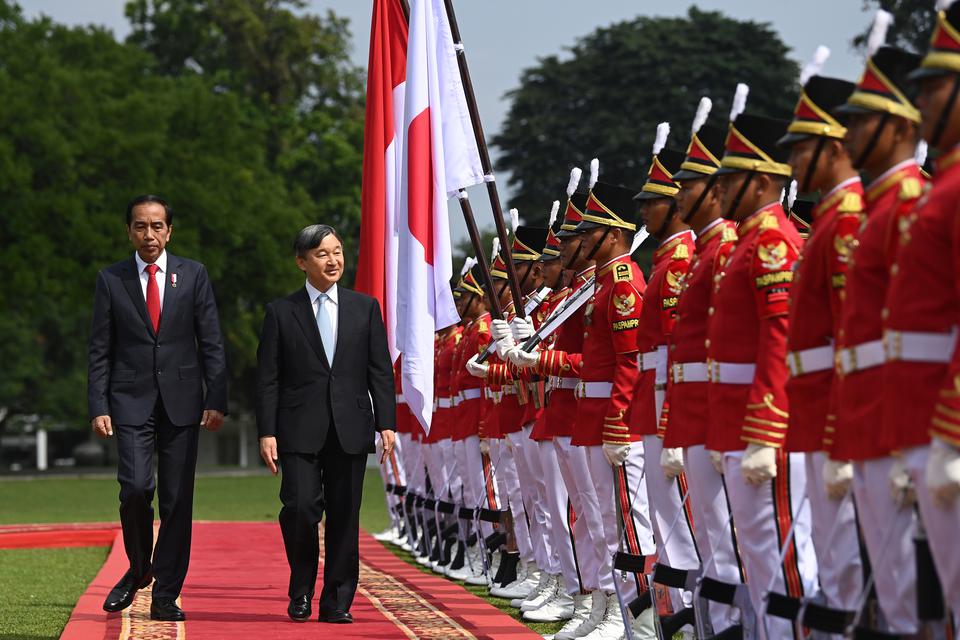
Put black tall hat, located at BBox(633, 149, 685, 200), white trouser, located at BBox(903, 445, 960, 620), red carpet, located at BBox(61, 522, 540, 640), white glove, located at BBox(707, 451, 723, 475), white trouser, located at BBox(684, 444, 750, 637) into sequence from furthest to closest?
red carpet, located at BBox(61, 522, 540, 640), black tall hat, located at BBox(633, 149, 685, 200), white trouser, located at BBox(684, 444, 750, 637), white glove, located at BBox(707, 451, 723, 475), white trouser, located at BBox(903, 445, 960, 620)

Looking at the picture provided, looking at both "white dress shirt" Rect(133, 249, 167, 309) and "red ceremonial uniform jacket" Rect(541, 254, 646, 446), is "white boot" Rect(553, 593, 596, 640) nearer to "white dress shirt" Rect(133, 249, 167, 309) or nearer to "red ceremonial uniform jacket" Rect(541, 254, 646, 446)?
"red ceremonial uniform jacket" Rect(541, 254, 646, 446)

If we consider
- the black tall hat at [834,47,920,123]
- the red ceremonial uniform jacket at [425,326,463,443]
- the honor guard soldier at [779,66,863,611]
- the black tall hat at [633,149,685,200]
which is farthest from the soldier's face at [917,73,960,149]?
the red ceremonial uniform jacket at [425,326,463,443]

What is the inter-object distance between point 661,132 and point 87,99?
1148 inches

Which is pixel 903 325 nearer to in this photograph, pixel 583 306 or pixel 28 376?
pixel 583 306

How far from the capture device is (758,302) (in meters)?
6.08

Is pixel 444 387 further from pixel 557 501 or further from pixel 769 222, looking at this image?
pixel 769 222

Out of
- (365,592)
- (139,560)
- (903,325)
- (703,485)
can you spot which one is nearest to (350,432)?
(139,560)

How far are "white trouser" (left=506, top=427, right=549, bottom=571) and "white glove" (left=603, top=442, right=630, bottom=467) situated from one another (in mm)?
2332

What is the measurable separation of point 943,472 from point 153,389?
546 centimetres

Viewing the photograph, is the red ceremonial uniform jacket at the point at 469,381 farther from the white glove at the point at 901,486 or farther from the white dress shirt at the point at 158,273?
the white glove at the point at 901,486

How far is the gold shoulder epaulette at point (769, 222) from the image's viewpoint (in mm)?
6154

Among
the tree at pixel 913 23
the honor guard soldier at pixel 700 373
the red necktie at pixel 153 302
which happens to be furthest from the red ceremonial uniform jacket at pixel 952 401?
the tree at pixel 913 23

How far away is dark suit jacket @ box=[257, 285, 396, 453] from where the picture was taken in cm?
879

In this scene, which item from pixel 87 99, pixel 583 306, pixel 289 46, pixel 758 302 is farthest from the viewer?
pixel 289 46
